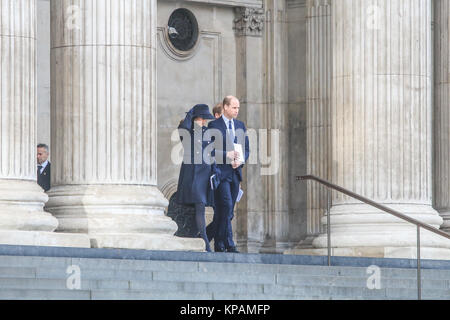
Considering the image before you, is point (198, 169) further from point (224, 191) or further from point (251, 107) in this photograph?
point (251, 107)

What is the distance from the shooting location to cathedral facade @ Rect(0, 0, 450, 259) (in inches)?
859

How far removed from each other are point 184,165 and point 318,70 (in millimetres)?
7985

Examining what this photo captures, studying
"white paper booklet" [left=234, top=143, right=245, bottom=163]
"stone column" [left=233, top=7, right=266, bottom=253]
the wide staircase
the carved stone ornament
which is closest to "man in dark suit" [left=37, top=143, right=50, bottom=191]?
"white paper booklet" [left=234, top=143, right=245, bottom=163]

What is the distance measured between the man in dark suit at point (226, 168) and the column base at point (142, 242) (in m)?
0.84

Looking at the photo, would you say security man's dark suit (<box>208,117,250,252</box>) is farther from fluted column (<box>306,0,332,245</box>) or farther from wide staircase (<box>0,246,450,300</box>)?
fluted column (<box>306,0,332,245</box>)

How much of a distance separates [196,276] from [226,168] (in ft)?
11.6

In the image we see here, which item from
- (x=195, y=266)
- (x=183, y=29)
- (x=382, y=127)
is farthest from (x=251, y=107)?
(x=195, y=266)

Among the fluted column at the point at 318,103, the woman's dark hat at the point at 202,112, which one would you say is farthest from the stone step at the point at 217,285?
the fluted column at the point at 318,103

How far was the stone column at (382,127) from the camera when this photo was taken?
24906 mm

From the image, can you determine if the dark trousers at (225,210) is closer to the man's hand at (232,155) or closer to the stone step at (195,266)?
the man's hand at (232,155)

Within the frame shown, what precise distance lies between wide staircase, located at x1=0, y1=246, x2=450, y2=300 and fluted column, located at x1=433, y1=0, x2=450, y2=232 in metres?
6.80

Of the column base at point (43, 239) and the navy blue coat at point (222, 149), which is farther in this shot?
the navy blue coat at point (222, 149)

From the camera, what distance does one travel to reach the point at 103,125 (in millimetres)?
22250
